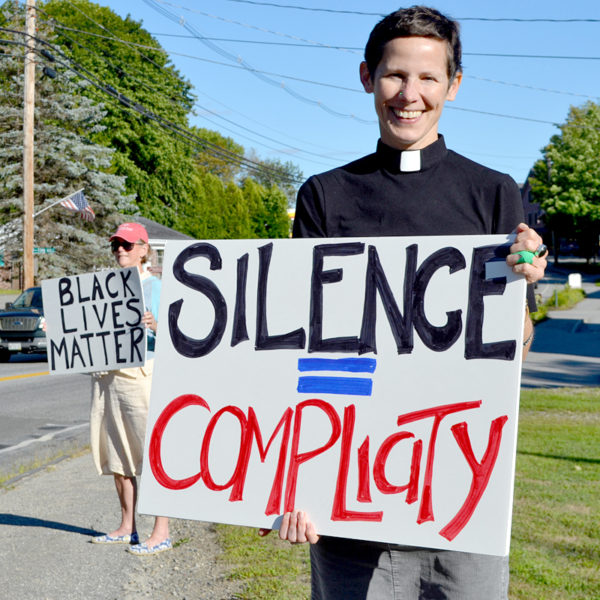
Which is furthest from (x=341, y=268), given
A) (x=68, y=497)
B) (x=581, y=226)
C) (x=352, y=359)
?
(x=581, y=226)

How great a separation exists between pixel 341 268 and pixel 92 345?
10.8 ft

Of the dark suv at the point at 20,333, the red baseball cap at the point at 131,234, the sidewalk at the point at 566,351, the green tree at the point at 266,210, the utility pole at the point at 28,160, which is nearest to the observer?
the red baseball cap at the point at 131,234

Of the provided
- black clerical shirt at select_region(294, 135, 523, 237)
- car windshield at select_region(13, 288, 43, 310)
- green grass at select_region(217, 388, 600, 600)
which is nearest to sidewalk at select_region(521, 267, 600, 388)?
green grass at select_region(217, 388, 600, 600)

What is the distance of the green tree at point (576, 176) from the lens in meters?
68.2

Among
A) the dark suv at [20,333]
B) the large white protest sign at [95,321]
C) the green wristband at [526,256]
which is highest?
the green wristband at [526,256]

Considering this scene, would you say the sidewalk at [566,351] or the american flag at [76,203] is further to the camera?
the american flag at [76,203]

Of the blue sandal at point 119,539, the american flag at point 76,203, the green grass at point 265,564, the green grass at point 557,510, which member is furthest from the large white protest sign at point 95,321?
the american flag at point 76,203

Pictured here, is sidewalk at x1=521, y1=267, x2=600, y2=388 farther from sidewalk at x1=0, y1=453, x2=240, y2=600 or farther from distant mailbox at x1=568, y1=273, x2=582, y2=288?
sidewalk at x1=0, y1=453, x2=240, y2=600

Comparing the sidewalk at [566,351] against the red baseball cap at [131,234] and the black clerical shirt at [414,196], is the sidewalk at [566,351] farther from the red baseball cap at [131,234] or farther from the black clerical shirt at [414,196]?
the black clerical shirt at [414,196]

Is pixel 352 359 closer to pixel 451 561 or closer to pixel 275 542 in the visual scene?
pixel 451 561

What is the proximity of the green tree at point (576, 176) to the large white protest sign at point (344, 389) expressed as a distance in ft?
226

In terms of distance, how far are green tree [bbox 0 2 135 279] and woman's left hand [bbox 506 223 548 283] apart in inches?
1466

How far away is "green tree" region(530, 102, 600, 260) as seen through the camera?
68188 mm

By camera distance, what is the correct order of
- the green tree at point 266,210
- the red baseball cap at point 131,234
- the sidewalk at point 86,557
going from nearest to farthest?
the sidewalk at point 86,557 → the red baseball cap at point 131,234 → the green tree at point 266,210
